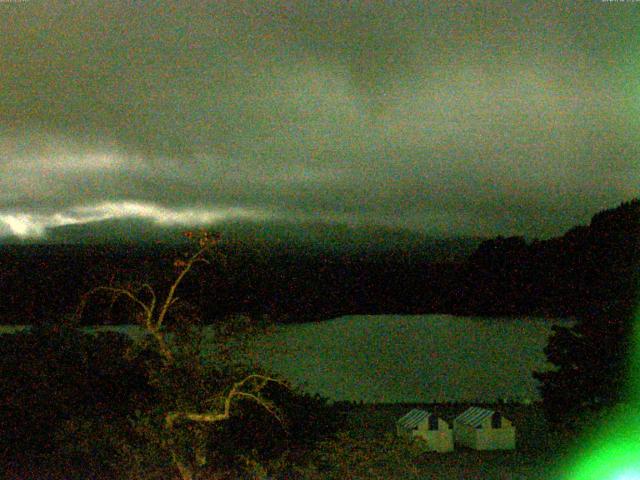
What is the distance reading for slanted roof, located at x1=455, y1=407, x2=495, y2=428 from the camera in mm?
13336

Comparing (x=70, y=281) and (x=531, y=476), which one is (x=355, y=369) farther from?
(x=70, y=281)

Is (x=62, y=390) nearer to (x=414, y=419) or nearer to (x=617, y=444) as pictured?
(x=414, y=419)

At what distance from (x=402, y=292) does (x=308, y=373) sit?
50.3 feet

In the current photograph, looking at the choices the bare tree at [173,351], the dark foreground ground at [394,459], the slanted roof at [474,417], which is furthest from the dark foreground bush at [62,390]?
the slanted roof at [474,417]

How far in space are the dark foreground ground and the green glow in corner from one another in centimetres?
40

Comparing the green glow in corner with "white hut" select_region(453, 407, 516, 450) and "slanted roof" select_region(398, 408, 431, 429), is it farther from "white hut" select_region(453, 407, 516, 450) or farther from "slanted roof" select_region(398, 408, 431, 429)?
"slanted roof" select_region(398, 408, 431, 429)

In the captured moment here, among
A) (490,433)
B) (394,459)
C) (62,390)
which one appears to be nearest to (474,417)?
(490,433)

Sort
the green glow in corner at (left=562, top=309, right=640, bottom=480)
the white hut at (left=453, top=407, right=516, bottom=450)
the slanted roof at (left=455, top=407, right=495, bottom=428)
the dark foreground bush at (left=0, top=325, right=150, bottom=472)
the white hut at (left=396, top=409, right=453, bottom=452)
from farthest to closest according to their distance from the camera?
the slanted roof at (left=455, top=407, right=495, bottom=428)
the white hut at (left=453, top=407, right=516, bottom=450)
the white hut at (left=396, top=409, right=453, bottom=452)
the dark foreground bush at (left=0, top=325, right=150, bottom=472)
the green glow in corner at (left=562, top=309, right=640, bottom=480)

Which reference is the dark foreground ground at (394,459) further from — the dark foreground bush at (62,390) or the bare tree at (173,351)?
the bare tree at (173,351)

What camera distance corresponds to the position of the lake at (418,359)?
2127 centimetres

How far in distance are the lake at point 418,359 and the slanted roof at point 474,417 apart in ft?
14.3

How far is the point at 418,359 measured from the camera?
1096 inches

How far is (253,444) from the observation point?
924 cm

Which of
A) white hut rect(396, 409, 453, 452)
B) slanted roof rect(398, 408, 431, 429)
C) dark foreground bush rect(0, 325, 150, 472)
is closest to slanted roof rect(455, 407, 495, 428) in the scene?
white hut rect(396, 409, 453, 452)
